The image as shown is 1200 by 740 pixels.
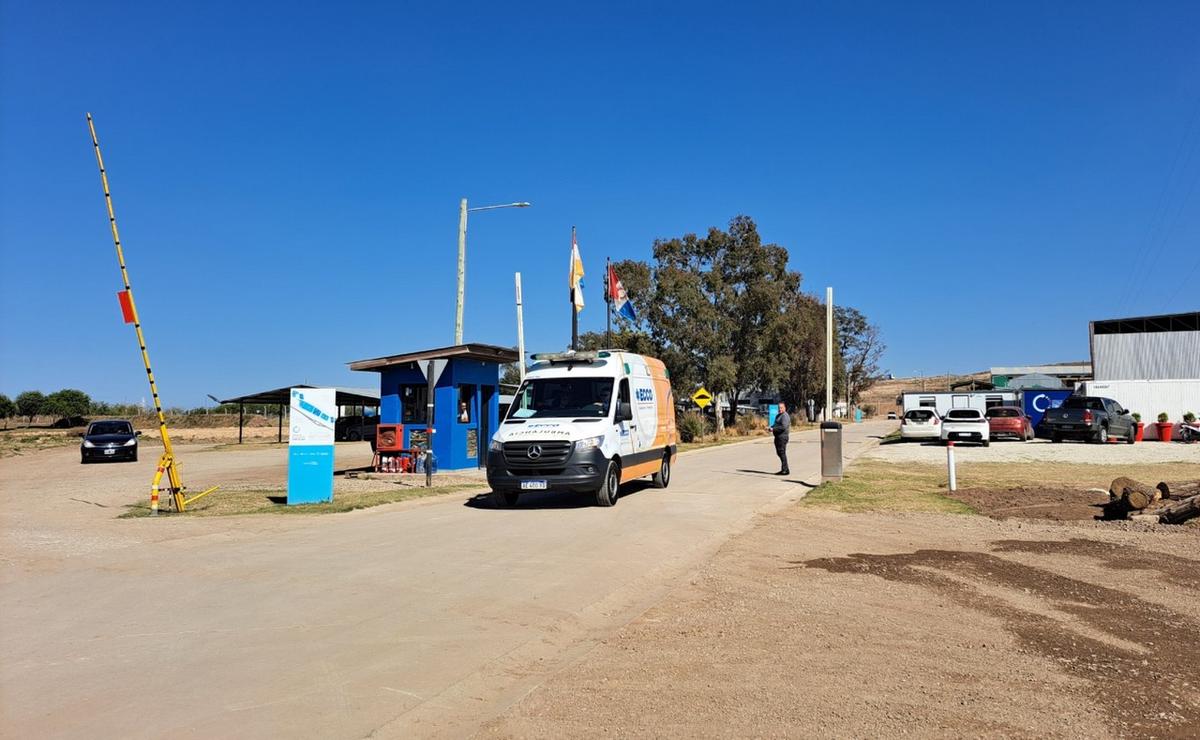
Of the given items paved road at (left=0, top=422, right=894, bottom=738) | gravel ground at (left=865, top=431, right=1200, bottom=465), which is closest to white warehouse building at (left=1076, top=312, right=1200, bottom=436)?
gravel ground at (left=865, top=431, right=1200, bottom=465)

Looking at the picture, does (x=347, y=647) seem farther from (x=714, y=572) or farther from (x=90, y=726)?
(x=714, y=572)

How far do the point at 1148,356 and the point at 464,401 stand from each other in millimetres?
44219

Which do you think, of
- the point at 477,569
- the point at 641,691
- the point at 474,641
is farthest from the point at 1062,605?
the point at 477,569

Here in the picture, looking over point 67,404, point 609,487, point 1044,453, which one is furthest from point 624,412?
point 67,404

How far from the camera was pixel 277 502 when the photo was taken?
15.4m

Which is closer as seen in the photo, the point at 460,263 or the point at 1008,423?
the point at 460,263

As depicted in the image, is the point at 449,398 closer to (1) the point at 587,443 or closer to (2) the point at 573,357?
(2) the point at 573,357

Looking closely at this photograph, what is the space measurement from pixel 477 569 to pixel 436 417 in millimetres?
13846

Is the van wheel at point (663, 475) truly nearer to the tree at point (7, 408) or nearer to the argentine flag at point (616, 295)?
the argentine flag at point (616, 295)

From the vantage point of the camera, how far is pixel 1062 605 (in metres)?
6.87

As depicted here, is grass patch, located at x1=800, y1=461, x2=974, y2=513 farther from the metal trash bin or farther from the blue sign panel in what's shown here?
the blue sign panel

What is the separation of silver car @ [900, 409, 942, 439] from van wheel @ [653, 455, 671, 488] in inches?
830

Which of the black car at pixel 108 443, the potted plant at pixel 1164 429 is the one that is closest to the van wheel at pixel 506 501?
the black car at pixel 108 443

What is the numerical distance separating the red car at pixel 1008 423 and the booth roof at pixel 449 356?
23.7m
